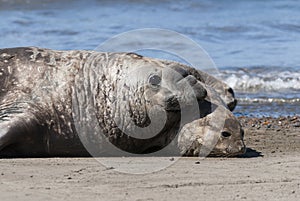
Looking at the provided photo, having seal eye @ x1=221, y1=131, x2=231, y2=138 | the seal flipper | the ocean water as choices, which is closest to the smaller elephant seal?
seal eye @ x1=221, y1=131, x2=231, y2=138

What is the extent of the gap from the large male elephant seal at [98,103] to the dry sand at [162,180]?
41 cm

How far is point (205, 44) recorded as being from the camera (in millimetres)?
17609

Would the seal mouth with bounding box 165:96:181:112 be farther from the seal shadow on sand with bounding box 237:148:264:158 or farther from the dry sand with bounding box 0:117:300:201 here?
the seal shadow on sand with bounding box 237:148:264:158

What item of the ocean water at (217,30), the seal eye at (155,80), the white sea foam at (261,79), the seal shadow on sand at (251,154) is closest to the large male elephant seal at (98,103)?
the seal eye at (155,80)

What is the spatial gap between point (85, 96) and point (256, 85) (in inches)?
238

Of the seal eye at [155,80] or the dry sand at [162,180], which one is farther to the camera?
the seal eye at [155,80]

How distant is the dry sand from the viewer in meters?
6.14

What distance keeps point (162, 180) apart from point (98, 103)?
1.85 meters

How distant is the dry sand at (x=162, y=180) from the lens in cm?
614

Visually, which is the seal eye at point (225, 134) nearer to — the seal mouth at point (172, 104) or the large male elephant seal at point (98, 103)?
the large male elephant seal at point (98, 103)

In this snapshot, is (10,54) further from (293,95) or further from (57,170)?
(293,95)

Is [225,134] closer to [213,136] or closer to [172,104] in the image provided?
[213,136]

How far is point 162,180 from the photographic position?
22.0 feet

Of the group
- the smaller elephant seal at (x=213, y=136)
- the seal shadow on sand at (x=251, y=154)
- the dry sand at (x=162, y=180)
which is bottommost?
the dry sand at (x=162, y=180)
